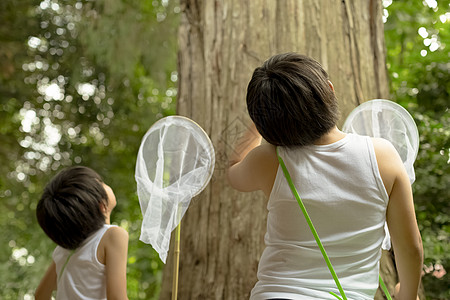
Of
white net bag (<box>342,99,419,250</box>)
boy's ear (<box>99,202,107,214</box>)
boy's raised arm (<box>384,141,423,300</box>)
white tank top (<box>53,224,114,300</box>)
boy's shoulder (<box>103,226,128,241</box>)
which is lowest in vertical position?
white tank top (<box>53,224,114,300</box>)

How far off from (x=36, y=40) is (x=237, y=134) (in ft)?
13.1

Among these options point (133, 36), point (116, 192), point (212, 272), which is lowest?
point (116, 192)

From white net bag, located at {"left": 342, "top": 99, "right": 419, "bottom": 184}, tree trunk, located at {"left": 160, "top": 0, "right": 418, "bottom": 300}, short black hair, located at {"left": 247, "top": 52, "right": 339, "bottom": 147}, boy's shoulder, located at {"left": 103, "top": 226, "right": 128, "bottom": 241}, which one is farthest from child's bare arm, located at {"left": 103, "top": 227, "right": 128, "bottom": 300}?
white net bag, located at {"left": 342, "top": 99, "right": 419, "bottom": 184}

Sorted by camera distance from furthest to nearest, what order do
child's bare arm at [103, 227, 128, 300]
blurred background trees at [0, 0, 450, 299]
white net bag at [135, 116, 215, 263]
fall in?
blurred background trees at [0, 0, 450, 299] < child's bare arm at [103, 227, 128, 300] < white net bag at [135, 116, 215, 263]

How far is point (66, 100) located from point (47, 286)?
323 cm

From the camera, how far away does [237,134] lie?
2369mm

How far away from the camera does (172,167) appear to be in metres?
1.77

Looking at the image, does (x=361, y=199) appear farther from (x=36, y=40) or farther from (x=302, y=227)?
(x=36, y=40)

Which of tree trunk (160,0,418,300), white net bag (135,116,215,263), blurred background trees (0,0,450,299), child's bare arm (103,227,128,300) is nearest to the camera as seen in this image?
white net bag (135,116,215,263)

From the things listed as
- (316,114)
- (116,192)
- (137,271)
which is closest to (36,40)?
(116,192)

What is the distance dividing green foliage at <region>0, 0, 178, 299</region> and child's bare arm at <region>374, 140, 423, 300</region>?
3.82 metres

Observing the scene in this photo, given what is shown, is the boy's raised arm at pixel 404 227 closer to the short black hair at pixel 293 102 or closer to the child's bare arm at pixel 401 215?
the child's bare arm at pixel 401 215

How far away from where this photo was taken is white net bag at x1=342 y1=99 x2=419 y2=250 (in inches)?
70.0

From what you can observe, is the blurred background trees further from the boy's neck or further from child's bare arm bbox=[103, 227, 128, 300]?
the boy's neck
